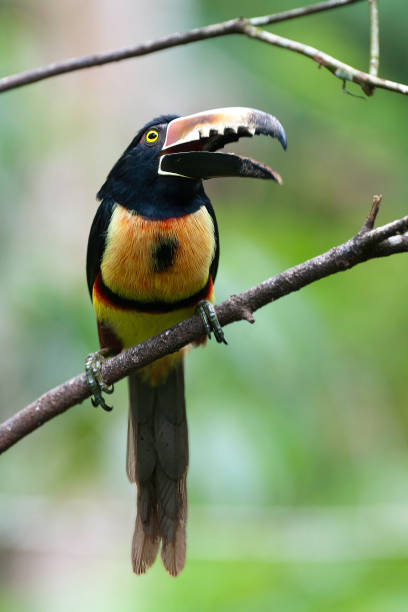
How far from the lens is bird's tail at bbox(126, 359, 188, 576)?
3.32 meters

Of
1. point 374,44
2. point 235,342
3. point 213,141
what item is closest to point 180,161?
point 213,141

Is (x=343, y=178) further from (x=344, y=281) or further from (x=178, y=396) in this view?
(x=178, y=396)

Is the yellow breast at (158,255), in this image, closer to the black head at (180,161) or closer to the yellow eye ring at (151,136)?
the black head at (180,161)

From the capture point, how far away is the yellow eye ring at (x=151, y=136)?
3.20 metres

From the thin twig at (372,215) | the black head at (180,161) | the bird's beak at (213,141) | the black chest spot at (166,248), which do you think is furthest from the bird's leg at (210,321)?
the thin twig at (372,215)

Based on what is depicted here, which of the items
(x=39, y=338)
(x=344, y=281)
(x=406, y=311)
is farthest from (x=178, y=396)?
(x=406, y=311)

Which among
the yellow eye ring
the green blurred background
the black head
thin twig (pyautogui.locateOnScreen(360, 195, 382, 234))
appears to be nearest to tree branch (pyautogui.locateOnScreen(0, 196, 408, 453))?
thin twig (pyautogui.locateOnScreen(360, 195, 382, 234))

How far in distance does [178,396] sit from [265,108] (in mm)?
2979

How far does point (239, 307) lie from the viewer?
258 centimetres

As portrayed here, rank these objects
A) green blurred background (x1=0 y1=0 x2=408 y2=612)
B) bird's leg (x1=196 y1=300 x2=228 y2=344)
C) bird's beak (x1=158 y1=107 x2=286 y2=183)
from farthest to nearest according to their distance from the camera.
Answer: green blurred background (x1=0 y1=0 x2=408 y2=612)
bird's leg (x1=196 y1=300 x2=228 y2=344)
bird's beak (x1=158 y1=107 x2=286 y2=183)

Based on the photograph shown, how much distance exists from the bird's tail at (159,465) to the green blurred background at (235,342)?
17cm

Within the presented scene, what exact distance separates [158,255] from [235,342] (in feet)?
3.63

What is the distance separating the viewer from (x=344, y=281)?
16.0ft

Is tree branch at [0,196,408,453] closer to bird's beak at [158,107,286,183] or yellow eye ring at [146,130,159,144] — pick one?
bird's beak at [158,107,286,183]
